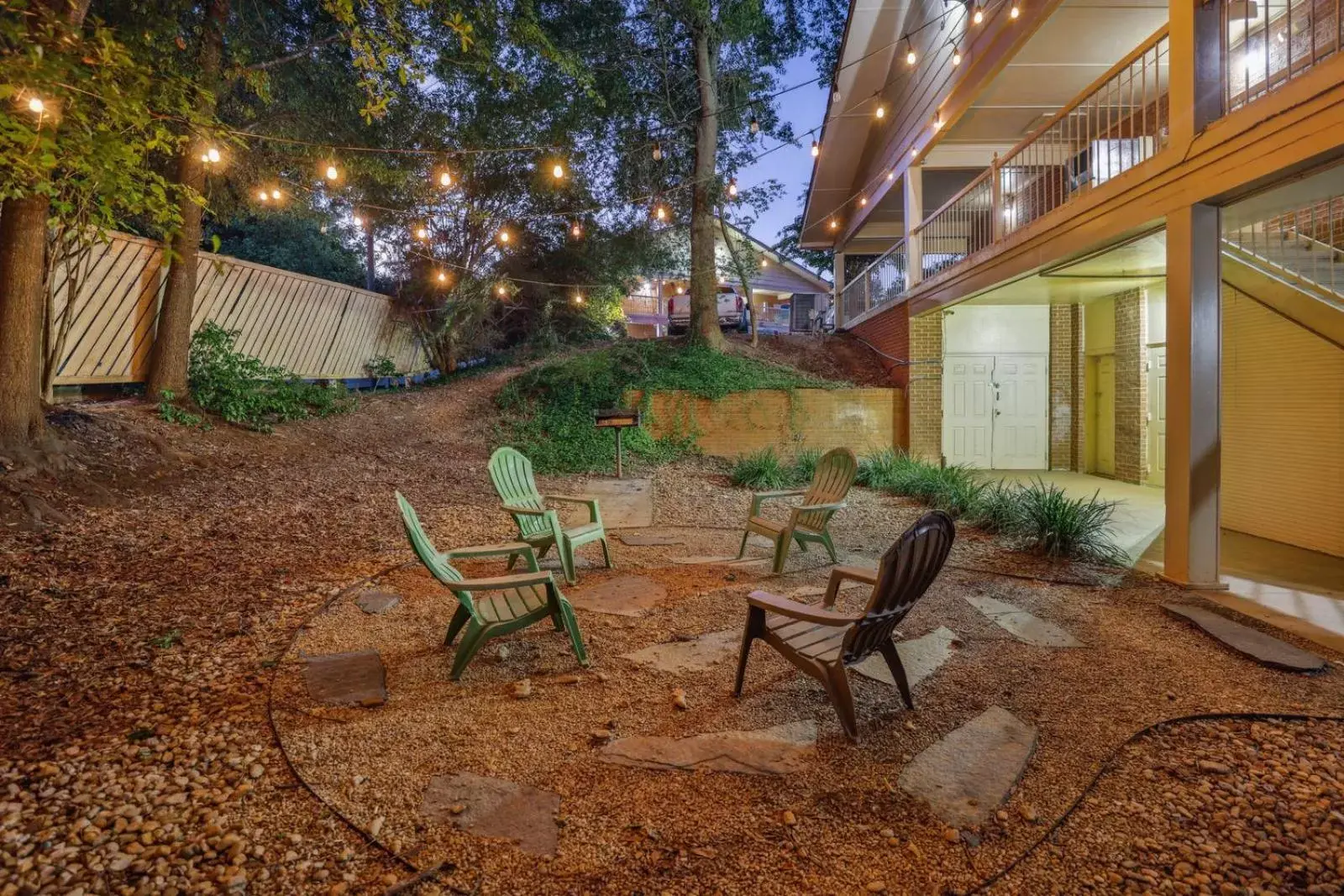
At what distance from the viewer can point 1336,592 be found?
4629 millimetres

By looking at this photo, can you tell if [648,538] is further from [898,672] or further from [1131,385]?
[1131,385]

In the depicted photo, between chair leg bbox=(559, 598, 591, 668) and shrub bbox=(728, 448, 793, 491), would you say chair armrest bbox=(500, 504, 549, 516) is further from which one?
shrub bbox=(728, 448, 793, 491)

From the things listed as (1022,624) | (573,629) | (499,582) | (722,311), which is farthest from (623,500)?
(722,311)

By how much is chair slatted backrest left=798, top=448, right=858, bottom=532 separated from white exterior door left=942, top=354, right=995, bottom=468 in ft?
21.7

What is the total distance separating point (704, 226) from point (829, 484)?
8881 millimetres

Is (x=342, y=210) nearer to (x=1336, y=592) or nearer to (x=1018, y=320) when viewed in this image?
(x=1018, y=320)

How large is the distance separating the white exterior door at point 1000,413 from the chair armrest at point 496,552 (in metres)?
9.02

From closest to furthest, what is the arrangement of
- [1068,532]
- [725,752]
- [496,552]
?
[725,752] < [496,552] < [1068,532]

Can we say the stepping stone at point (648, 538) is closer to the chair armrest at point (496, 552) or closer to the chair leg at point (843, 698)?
the chair armrest at point (496, 552)

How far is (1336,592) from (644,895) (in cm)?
585

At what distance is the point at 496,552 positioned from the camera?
12.4ft

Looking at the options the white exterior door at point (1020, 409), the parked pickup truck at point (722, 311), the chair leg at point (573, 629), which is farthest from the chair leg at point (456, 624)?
the parked pickup truck at point (722, 311)

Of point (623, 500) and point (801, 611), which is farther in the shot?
point (623, 500)

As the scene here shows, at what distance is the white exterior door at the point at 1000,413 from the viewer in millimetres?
11047
